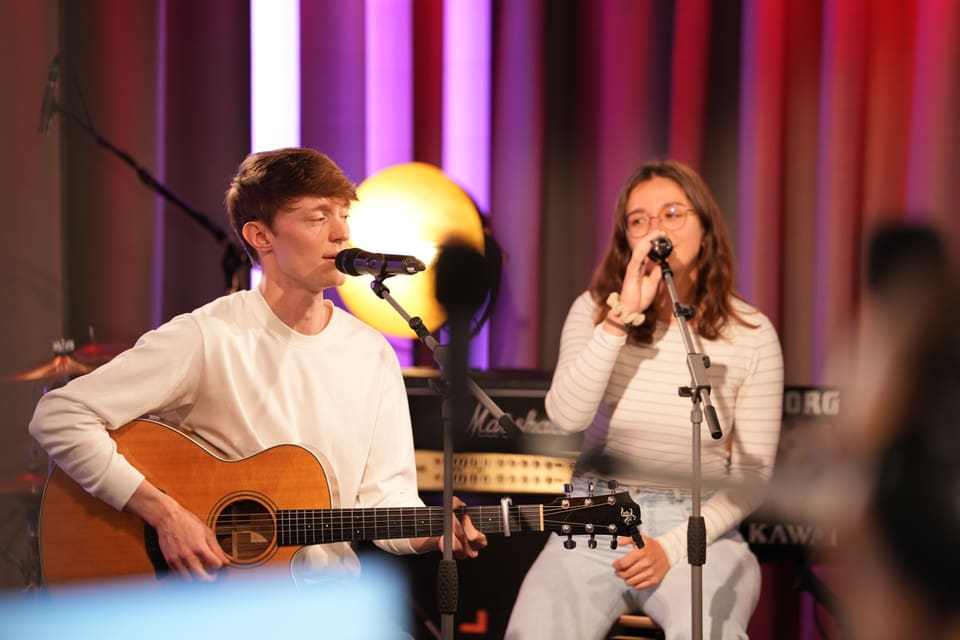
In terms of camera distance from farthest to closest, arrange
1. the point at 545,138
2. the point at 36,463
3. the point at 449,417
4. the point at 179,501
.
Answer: the point at 545,138
the point at 36,463
the point at 179,501
the point at 449,417

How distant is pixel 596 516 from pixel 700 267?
2.60ft

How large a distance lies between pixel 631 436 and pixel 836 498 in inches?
28.8

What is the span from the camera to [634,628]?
2242mm

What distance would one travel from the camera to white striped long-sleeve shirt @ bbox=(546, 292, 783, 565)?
229cm

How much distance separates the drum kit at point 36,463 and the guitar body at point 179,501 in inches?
11.5

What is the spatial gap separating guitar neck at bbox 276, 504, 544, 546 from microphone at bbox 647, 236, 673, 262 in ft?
2.07

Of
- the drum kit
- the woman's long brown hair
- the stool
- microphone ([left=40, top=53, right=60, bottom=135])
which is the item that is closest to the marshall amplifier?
the woman's long brown hair

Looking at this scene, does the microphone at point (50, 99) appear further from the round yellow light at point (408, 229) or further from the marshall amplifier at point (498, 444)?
the marshall amplifier at point (498, 444)

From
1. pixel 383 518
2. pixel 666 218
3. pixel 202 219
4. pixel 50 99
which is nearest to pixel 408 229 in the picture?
pixel 202 219

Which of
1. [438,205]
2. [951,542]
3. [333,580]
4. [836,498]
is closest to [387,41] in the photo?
[438,205]

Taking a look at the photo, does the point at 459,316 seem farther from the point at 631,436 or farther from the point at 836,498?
the point at 836,498

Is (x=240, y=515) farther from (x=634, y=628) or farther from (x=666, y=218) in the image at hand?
(x=666, y=218)

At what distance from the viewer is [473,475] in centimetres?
267

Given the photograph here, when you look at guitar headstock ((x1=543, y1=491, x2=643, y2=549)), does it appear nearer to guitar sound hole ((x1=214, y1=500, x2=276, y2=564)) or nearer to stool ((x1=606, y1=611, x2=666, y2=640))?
stool ((x1=606, y1=611, x2=666, y2=640))
